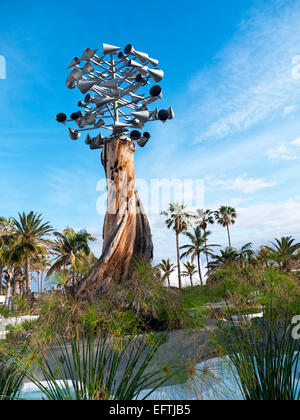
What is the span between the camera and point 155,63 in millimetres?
9273

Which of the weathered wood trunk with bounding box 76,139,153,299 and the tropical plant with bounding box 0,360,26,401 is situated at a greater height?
the weathered wood trunk with bounding box 76,139,153,299

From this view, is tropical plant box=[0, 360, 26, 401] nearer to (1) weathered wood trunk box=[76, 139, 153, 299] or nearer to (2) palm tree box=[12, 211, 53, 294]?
(1) weathered wood trunk box=[76, 139, 153, 299]

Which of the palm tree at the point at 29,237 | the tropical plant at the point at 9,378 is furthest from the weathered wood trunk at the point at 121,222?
the palm tree at the point at 29,237

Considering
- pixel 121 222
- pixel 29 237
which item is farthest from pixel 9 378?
pixel 29 237

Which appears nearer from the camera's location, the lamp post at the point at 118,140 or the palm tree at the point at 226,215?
the lamp post at the point at 118,140

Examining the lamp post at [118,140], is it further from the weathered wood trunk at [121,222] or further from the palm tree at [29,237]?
the palm tree at [29,237]

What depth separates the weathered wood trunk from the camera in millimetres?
10195

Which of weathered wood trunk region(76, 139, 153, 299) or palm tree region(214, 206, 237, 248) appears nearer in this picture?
weathered wood trunk region(76, 139, 153, 299)

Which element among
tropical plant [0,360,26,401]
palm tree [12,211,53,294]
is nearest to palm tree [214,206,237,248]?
palm tree [12,211,53,294]

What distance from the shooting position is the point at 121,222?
10.5m

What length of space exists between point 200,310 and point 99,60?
7901mm

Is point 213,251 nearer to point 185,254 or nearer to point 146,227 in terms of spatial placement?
point 185,254

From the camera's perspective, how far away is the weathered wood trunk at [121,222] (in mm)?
10195

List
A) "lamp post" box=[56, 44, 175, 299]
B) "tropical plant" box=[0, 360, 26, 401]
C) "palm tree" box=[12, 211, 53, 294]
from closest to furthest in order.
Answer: "tropical plant" box=[0, 360, 26, 401]
"lamp post" box=[56, 44, 175, 299]
"palm tree" box=[12, 211, 53, 294]
